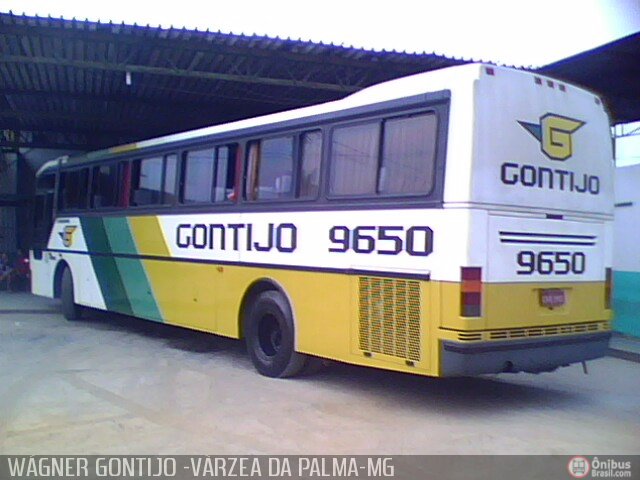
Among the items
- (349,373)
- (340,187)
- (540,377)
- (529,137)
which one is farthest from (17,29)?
(540,377)

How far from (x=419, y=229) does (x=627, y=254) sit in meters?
7.31

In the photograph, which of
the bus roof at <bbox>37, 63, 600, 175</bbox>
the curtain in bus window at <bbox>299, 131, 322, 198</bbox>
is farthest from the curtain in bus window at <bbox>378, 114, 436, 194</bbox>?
the curtain in bus window at <bbox>299, 131, 322, 198</bbox>

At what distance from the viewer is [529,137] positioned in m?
6.93

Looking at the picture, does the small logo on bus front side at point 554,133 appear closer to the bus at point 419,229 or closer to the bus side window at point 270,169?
the bus at point 419,229

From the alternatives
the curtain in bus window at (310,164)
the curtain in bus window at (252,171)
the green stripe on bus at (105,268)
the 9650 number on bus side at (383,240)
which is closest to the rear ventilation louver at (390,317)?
the 9650 number on bus side at (383,240)

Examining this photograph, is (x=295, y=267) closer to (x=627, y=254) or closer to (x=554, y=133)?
(x=554, y=133)

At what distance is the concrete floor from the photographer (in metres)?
5.98

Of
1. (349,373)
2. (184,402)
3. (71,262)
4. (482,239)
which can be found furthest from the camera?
(71,262)

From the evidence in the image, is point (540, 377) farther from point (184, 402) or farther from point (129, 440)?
point (129, 440)

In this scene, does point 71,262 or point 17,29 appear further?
point 71,262

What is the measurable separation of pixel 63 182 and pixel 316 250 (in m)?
8.27

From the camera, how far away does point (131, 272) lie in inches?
456

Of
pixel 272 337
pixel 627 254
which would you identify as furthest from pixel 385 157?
pixel 627 254

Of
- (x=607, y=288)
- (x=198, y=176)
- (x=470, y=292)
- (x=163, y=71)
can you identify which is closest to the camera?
(x=470, y=292)
